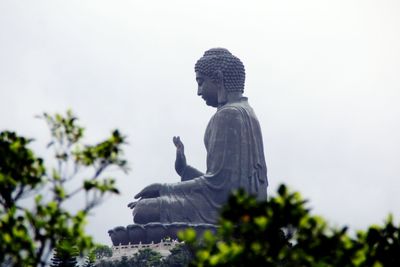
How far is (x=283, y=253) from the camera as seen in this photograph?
1016cm

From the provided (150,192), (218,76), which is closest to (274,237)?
(150,192)

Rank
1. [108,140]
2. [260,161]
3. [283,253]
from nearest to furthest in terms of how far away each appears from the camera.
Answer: [283,253], [108,140], [260,161]

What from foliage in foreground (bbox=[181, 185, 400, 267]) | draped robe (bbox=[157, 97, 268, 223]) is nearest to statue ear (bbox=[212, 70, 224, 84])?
draped robe (bbox=[157, 97, 268, 223])

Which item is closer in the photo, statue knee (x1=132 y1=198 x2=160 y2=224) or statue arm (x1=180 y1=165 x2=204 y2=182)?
statue knee (x1=132 y1=198 x2=160 y2=224)

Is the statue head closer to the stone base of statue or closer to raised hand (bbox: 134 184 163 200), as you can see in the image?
raised hand (bbox: 134 184 163 200)

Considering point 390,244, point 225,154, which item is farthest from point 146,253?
point 390,244

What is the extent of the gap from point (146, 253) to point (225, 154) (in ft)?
11.8

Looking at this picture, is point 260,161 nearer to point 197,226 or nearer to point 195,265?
point 197,226

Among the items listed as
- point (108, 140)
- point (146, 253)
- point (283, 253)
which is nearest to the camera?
point (283, 253)

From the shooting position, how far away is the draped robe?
113 feet

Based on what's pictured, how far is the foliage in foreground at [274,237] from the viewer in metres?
9.93

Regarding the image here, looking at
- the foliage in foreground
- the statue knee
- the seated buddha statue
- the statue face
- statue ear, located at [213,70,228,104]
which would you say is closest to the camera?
the foliage in foreground

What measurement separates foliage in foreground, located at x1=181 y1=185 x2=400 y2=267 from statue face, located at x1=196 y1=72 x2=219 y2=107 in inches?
985

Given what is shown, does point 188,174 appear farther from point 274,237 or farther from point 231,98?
point 274,237
